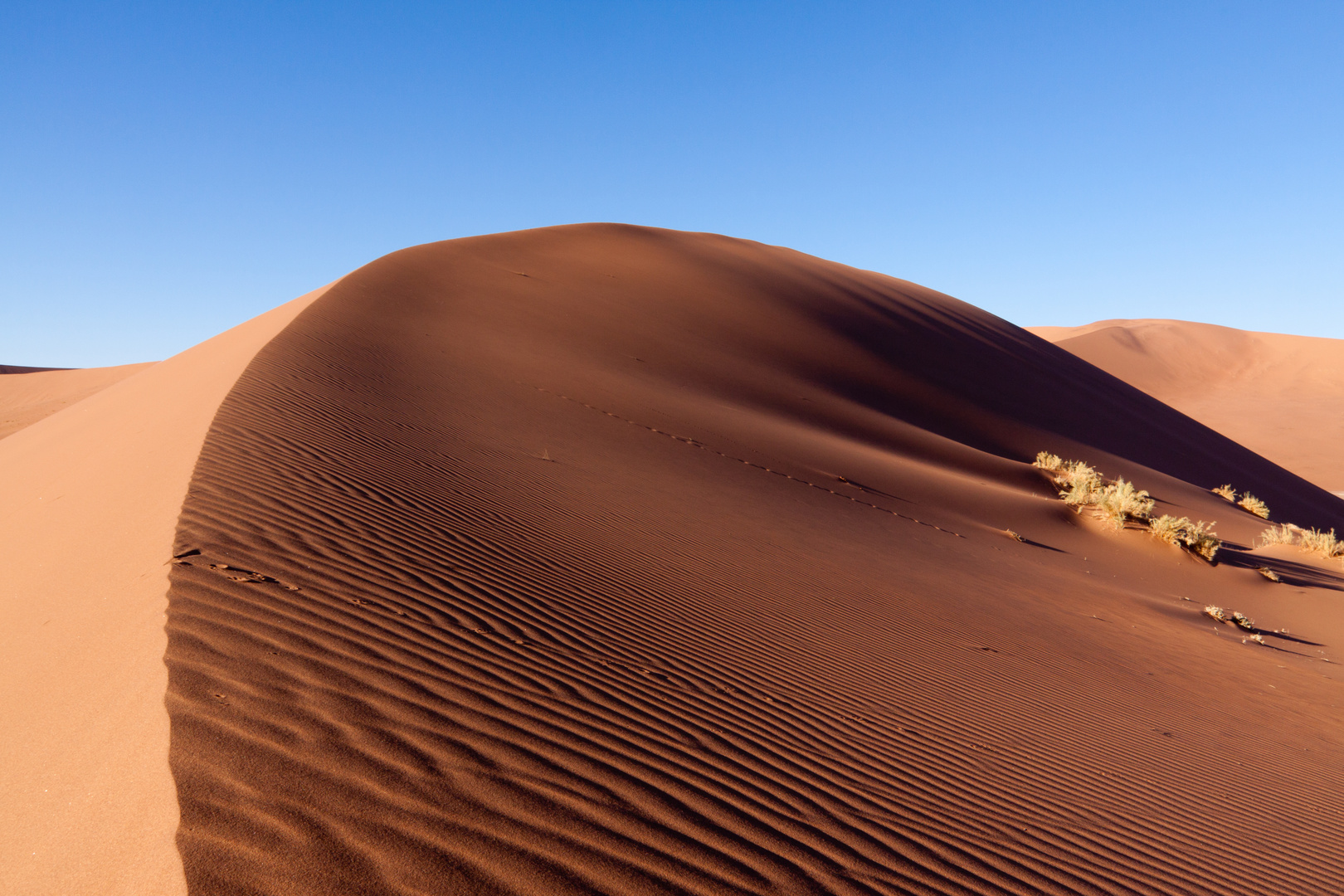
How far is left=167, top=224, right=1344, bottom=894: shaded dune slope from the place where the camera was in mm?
2721

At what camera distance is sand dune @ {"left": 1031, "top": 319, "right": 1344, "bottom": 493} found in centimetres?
4587

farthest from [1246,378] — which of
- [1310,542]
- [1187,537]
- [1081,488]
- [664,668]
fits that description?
[664,668]

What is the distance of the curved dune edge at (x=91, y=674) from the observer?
2.32 meters

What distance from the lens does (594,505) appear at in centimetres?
757

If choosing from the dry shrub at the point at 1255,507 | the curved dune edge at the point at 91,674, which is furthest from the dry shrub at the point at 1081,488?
the curved dune edge at the point at 91,674

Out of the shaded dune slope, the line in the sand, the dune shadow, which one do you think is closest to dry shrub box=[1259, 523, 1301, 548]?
the dune shadow

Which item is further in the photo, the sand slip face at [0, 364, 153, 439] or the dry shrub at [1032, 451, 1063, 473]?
the sand slip face at [0, 364, 153, 439]

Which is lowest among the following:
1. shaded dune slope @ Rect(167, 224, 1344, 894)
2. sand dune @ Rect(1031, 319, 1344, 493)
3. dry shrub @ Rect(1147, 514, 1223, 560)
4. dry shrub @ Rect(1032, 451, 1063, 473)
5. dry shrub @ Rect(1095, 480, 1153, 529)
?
shaded dune slope @ Rect(167, 224, 1344, 894)

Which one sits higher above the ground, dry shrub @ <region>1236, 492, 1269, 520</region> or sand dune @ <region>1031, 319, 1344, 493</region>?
sand dune @ <region>1031, 319, 1344, 493</region>

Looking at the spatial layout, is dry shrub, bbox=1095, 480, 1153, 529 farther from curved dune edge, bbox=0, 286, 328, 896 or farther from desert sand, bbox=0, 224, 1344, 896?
curved dune edge, bbox=0, 286, 328, 896

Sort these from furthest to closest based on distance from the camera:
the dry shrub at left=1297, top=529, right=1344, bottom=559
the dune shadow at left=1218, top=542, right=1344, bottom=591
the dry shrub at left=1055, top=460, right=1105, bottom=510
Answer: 1. the dry shrub at left=1055, top=460, right=1105, bottom=510
2. the dry shrub at left=1297, top=529, right=1344, bottom=559
3. the dune shadow at left=1218, top=542, right=1344, bottom=591

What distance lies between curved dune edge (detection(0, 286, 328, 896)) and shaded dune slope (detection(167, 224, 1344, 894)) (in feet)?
0.37

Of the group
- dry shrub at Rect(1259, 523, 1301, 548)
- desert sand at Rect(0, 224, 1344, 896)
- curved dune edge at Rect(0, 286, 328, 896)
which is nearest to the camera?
curved dune edge at Rect(0, 286, 328, 896)

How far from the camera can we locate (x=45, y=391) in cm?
3247
